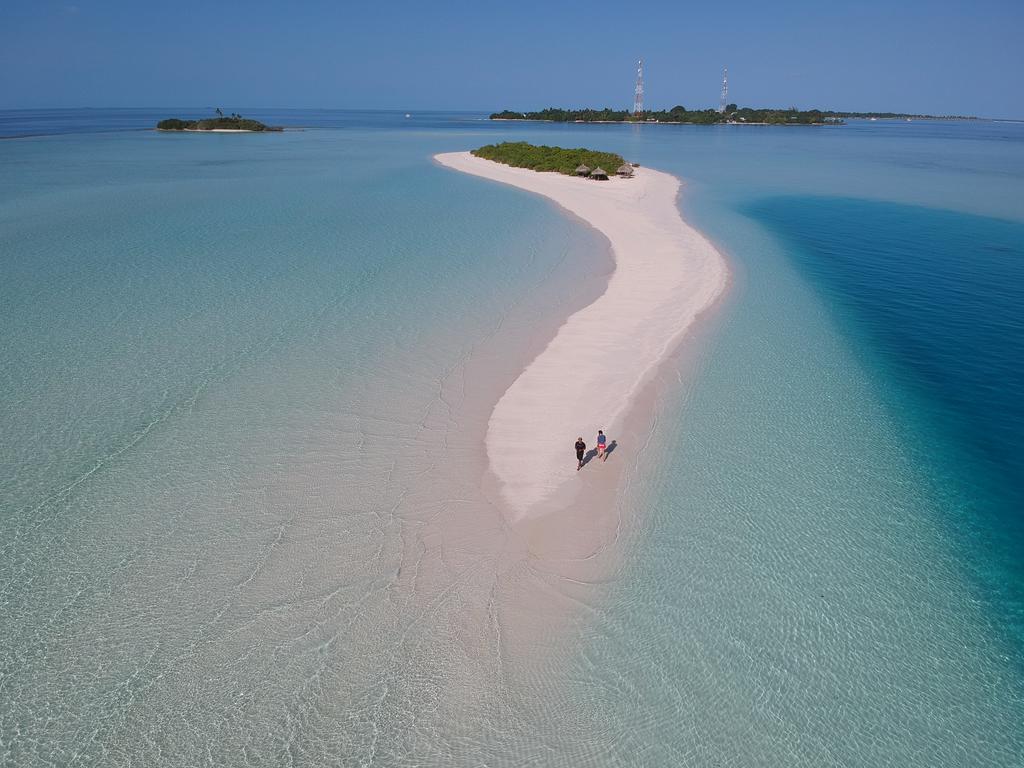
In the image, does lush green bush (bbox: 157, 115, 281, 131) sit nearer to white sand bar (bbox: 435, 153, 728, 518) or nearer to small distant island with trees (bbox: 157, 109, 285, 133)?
small distant island with trees (bbox: 157, 109, 285, 133)

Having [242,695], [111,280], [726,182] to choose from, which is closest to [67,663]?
[242,695]

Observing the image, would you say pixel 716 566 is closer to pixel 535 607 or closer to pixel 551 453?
pixel 535 607

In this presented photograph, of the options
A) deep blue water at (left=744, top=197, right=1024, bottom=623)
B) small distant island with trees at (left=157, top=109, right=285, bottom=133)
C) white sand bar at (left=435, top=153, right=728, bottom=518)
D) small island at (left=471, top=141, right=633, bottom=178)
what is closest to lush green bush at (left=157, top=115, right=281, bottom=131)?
small distant island with trees at (left=157, top=109, right=285, bottom=133)

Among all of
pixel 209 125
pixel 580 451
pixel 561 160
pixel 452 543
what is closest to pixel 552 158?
pixel 561 160

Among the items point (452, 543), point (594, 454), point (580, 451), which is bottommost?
point (452, 543)

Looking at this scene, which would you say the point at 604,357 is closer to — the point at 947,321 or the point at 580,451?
the point at 580,451
